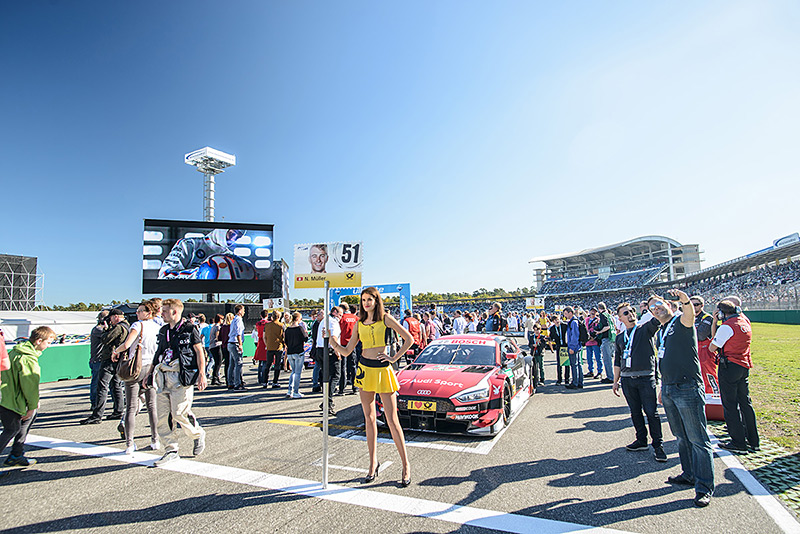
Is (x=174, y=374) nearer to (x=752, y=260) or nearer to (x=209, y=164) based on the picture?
(x=209, y=164)

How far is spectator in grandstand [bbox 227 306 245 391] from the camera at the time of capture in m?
9.44

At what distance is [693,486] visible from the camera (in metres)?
3.97

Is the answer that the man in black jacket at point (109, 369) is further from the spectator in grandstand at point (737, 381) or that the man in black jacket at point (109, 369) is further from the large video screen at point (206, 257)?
the large video screen at point (206, 257)

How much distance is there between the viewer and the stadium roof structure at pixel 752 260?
3946 cm

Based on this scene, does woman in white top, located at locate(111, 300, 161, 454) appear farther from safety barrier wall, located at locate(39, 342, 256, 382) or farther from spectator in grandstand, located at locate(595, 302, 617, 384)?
spectator in grandstand, located at locate(595, 302, 617, 384)

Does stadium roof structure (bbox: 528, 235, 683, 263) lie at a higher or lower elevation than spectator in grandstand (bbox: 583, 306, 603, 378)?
higher

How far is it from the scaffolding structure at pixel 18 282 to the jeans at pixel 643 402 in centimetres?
4818

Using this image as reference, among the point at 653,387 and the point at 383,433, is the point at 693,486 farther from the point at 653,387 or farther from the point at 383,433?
the point at 383,433

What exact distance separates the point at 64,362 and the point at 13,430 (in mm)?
9242

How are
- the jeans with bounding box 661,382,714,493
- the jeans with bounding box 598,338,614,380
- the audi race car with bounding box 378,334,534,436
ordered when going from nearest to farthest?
the jeans with bounding box 661,382,714,493, the audi race car with bounding box 378,334,534,436, the jeans with bounding box 598,338,614,380

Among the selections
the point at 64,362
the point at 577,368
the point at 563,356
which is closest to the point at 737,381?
the point at 577,368

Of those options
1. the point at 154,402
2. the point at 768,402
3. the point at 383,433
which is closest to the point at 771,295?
the point at 768,402

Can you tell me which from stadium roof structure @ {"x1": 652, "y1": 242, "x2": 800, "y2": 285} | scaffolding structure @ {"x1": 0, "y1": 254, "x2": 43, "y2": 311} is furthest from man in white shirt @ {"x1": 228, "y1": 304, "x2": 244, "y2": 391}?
stadium roof structure @ {"x1": 652, "y1": 242, "x2": 800, "y2": 285}

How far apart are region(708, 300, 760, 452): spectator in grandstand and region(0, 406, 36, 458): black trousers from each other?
839cm
